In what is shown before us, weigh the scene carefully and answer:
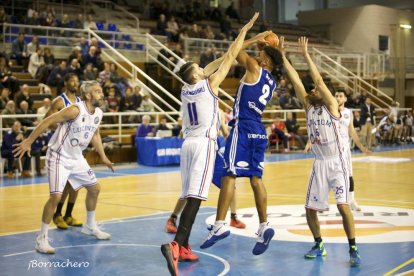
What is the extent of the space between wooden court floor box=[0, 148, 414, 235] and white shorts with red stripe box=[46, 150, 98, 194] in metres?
1.36

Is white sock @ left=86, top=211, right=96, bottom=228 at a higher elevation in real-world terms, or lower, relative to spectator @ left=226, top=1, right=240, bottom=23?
lower

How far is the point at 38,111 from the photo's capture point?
16.7 metres

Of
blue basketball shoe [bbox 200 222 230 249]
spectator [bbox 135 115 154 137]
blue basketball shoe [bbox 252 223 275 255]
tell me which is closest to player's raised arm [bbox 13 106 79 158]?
blue basketball shoe [bbox 200 222 230 249]

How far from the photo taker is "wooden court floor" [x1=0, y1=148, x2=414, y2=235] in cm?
1012

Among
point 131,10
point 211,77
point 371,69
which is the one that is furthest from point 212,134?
point 371,69

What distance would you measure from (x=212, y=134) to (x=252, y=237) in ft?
6.25

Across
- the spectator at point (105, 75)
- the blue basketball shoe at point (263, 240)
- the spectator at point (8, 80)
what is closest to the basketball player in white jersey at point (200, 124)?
the blue basketball shoe at point (263, 240)

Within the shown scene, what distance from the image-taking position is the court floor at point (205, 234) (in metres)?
6.55

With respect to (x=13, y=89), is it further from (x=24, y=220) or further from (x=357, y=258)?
(x=357, y=258)

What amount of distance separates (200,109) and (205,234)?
228 centimetres

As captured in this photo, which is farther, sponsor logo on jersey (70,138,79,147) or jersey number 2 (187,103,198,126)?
sponsor logo on jersey (70,138,79,147)

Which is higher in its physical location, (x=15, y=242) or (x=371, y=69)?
(x=371, y=69)

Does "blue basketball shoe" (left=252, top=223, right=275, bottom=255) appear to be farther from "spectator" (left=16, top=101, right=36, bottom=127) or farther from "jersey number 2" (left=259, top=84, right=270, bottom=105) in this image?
"spectator" (left=16, top=101, right=36, bottom=127)

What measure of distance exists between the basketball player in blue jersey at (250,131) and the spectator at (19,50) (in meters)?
14.9
